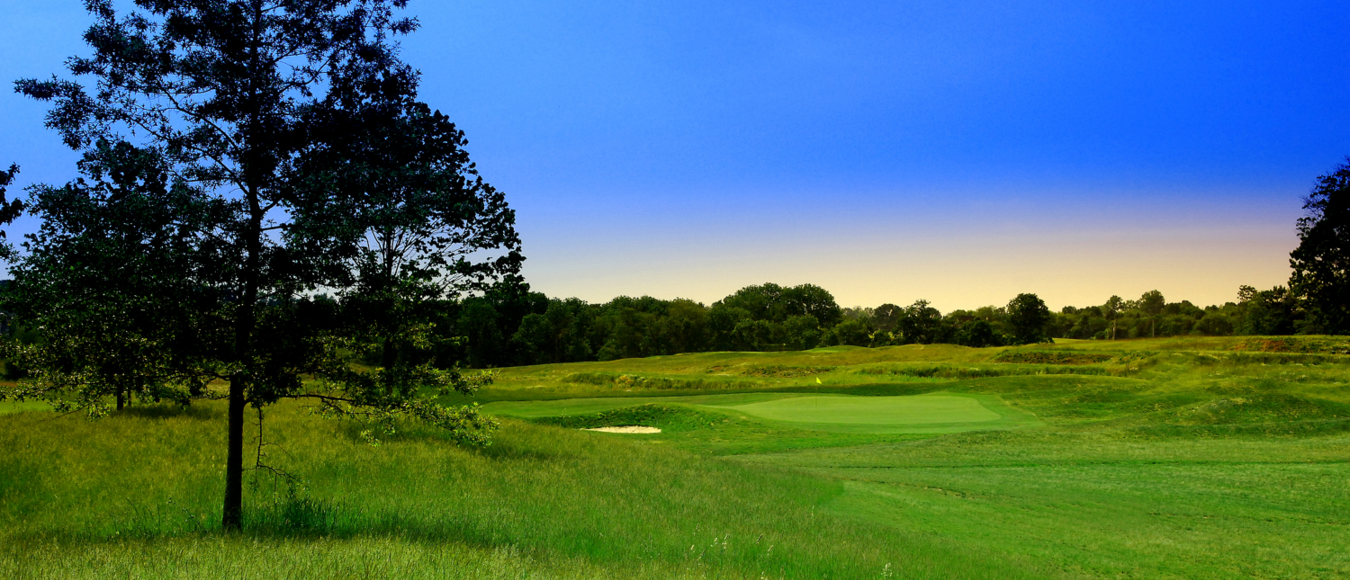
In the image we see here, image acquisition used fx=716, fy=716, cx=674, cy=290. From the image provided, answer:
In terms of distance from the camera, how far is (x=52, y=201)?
7.55 meters

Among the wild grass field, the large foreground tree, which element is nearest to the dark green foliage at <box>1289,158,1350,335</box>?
the wild grass field

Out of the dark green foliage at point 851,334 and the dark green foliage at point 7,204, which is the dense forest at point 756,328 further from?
the dark green foliage at point 7,204

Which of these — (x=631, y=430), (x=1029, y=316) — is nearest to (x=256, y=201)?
(x=631, y=430)

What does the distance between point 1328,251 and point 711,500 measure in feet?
178

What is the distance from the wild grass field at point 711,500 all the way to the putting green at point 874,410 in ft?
6.31

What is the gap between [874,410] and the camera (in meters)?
36.2

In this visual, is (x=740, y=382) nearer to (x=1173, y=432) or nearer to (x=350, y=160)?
(x=1173, y=432)

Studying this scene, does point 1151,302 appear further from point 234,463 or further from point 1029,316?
point 234,463

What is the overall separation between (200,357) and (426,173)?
3530 millimetres

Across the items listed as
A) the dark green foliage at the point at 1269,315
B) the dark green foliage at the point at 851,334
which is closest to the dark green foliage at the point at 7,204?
the dark green foliage at the point at 1269,315

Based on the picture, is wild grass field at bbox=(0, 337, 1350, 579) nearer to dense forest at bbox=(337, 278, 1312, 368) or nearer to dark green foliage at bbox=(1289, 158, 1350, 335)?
dark green foliage at bbox=(1289, 158, 1350, 335)

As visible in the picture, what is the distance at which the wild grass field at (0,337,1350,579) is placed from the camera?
758 centimetres

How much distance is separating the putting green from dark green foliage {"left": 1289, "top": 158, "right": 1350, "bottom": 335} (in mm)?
27963

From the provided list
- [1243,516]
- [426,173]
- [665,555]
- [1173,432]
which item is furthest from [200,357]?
[1173,432]
